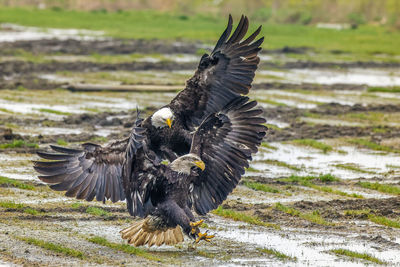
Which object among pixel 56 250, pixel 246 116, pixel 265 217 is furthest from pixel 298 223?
pixel 56 250

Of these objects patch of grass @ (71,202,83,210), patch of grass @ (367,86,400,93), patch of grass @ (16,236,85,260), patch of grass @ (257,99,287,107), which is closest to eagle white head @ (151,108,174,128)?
patch of grass @ (71,202,83,210)

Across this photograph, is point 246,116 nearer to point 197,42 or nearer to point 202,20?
point 197,42

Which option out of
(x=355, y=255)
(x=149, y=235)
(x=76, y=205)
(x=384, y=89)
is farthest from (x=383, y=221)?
(x=384, y=89)

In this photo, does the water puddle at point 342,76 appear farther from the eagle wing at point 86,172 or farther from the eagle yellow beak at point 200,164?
the eagle yellow beak at point 200,164

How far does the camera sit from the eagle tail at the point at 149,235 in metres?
8.79

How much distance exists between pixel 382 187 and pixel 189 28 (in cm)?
3288

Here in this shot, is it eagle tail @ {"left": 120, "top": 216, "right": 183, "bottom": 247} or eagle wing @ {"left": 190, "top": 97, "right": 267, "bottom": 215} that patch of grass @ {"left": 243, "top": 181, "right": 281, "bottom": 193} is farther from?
eagle tail @ {"left": 120, "top": 216, "right": 183, "bottom": 247}

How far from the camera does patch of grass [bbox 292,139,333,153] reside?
16.1 m

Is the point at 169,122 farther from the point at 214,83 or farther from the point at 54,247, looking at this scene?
the point at 54,247

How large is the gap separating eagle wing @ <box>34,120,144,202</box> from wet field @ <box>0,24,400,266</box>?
0.54 metres

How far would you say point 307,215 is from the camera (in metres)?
10.9

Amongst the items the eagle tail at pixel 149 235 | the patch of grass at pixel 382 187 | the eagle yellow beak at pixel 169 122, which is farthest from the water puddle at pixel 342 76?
the eagle tail at pixel 149 235

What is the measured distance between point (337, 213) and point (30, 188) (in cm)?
430

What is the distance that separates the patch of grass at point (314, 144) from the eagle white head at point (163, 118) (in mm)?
6235
